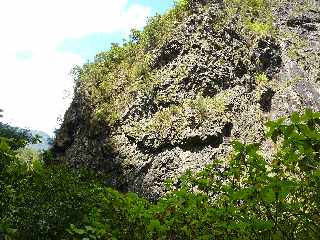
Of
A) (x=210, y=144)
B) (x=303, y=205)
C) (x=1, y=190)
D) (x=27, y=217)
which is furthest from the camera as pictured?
(x=210, y=144)

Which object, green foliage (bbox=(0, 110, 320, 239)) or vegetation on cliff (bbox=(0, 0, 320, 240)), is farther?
vegetation on cliff (bbox=(0, 0, 320, 240))

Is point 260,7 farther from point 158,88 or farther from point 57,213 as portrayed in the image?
point 57,213

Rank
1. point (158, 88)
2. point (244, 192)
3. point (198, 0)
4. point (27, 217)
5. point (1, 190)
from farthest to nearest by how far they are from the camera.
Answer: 1. point (198, 0)
2. point (158, 88)
3. point (27, 217)
4. point (1, 190)
5. point (244, 192)

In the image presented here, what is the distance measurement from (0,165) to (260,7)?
20.6 m

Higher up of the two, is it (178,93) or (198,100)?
(178,93)

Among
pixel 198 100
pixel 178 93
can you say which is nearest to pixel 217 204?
pixel 198 100

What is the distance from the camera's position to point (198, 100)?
18.8 metres

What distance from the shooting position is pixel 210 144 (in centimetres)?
1761

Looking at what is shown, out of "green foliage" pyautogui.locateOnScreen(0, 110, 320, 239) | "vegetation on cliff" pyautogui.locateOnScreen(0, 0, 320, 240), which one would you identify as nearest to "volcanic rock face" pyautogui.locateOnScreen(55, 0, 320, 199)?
"vegetation on cliff" pyautogui.locateOnScreen(0, 0, 320, 240)

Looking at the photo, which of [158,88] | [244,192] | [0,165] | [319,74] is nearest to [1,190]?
[0,165]

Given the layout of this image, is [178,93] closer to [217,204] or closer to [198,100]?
[198,100]

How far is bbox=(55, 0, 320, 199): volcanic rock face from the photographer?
58.1 ft

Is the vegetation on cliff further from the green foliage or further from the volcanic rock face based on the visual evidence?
the green foliage

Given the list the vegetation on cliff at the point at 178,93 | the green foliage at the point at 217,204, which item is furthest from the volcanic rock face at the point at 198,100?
the green foliage at the point at 217,204
